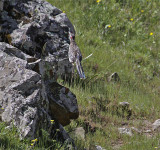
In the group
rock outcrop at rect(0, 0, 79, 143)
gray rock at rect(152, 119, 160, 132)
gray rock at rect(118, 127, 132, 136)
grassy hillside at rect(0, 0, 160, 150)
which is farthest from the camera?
gray rock at rect(152, 119, 160, 132)

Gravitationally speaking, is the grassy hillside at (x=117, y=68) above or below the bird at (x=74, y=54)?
below

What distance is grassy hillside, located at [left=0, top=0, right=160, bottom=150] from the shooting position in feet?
18.6

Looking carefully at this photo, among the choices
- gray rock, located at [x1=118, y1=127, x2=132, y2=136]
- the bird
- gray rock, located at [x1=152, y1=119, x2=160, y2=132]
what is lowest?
Result: gray rock, located at [x1=152, y1=119, x2=160, y2=132]

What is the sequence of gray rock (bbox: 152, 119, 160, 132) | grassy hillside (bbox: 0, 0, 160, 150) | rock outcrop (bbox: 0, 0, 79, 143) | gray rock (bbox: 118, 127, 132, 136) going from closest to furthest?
1. rock outcrop (bbox: 0, 0, 79, 143)
2. grassy hillside (bbox: 0, 0, 160, 150)
3. gray rock (bbox: 118, 127, 132, 136)
4. gray rock (bbox: 152, 119, 160, 132)

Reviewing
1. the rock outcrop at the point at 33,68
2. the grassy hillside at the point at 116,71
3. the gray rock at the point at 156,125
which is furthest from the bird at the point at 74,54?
the gray rock at the point at 156,125

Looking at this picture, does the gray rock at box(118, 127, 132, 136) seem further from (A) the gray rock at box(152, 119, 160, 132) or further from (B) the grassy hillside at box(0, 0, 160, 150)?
(A) the gray rock at box(152, 119, 160, 132)

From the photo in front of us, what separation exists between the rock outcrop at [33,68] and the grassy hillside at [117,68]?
2.15 ft

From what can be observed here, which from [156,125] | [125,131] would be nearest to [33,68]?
[125,131]

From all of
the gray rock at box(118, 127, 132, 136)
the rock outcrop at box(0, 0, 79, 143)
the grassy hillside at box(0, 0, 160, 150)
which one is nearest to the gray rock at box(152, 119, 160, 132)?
the grassy hillside at box(0, 0, 160, 150)

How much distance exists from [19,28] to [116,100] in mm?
2473

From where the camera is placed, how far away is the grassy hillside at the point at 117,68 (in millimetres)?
5926

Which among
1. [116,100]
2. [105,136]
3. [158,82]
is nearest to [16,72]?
A: [105,136]

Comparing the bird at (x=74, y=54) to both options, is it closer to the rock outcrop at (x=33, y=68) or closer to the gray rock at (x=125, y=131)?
the rock outcrop at (x=33, y=68)

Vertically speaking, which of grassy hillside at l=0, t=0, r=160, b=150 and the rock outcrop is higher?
the rock outcrop
